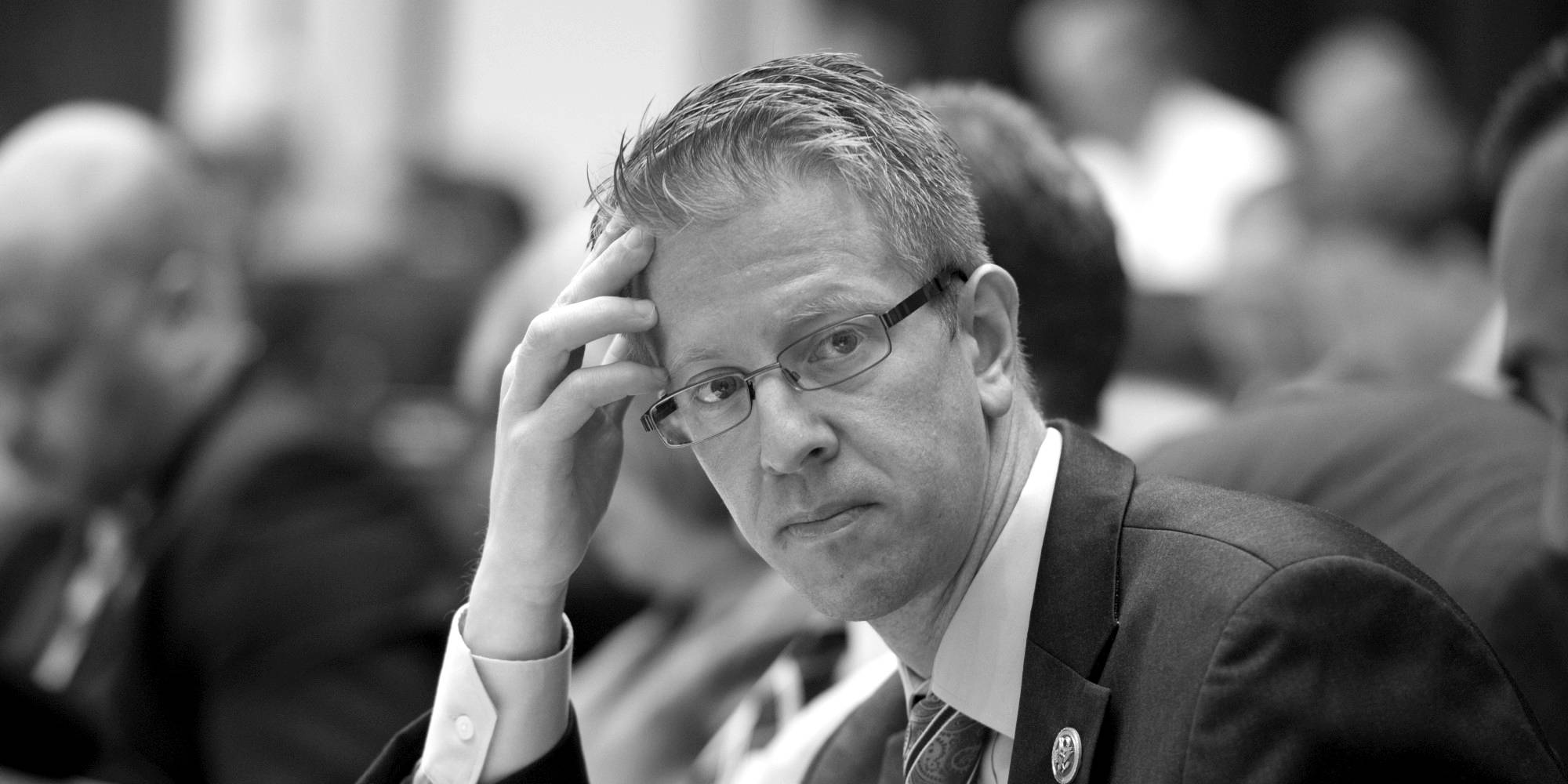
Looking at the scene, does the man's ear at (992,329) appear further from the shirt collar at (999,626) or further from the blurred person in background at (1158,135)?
the blurred person in background at (1158,135)

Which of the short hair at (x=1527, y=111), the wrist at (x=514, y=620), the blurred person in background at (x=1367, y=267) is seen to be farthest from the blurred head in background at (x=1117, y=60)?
the wrist at (x=514, y=620)

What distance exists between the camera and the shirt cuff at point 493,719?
71.2 inches

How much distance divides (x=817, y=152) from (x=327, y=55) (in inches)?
317

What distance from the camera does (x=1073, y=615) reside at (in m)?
1.48

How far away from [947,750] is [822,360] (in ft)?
1.28

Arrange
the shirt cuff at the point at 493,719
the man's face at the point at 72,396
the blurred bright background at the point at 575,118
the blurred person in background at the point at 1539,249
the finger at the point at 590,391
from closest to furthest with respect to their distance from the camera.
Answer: the finger at the point at 590,391
the shirt cuff at the point at 493,719
the blurred person in background at the point at 1539,249
the man's face at the point at 72,396
the blurred bright background at the point at 575,118

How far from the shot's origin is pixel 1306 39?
6.65 metres

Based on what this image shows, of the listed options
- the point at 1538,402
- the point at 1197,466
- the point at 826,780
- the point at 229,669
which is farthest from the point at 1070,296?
the point at 229,669

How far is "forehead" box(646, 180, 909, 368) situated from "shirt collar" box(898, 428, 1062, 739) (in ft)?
0.83

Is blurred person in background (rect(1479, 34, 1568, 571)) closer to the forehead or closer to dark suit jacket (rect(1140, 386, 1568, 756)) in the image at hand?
dark suit jacket (rect(1140, 386, 1568, 756))

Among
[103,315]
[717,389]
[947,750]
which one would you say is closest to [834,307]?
[717,389]

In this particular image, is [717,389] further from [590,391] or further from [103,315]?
[103,315]

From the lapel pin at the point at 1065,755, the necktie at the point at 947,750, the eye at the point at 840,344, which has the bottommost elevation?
the necktie at the point at 947,750

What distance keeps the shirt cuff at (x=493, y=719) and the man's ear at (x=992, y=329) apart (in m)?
0.59
